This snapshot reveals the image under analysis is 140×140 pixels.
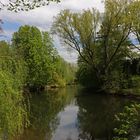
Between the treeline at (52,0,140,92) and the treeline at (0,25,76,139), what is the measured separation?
663cm

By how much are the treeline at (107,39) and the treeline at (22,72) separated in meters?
6.63

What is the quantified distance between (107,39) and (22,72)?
1279 inches

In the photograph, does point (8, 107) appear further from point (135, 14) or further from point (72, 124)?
point (135, 14)

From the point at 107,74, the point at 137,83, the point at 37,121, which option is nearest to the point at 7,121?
the point at 37,121

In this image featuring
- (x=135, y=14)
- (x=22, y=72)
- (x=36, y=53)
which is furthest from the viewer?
(x=36, y=53)

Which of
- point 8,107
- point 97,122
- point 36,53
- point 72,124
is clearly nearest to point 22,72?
point 8,107

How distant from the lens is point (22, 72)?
17391 millimetres

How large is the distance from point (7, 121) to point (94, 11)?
122ft

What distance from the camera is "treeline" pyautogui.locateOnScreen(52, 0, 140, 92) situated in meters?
47.0

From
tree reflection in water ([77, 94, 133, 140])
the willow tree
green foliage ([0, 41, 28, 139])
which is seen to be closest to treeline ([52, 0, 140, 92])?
the willow tree

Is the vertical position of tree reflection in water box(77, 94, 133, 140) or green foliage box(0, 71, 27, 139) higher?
green foliage box(0, 71, 27, 139)

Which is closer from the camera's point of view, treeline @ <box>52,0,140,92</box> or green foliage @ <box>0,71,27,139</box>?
green foliage @ <box>0,71,27,139</box>

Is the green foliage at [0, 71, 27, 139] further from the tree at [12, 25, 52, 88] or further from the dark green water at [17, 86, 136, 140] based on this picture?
the tree at [12, 25, 52, 88]

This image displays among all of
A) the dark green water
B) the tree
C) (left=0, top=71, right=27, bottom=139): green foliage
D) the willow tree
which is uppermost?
the willow tree
